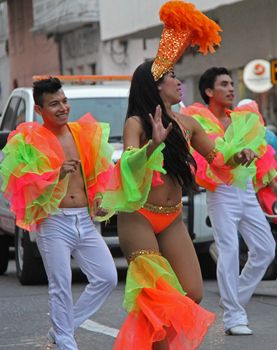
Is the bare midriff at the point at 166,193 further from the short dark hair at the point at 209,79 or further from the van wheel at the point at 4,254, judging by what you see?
the van wheel at the point at 4,254

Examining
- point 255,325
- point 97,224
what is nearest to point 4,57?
point 97,224

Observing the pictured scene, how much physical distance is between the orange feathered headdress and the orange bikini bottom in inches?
28.5

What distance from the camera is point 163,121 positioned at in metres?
7.18

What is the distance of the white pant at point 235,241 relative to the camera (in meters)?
9.51

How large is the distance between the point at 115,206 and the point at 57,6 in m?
31.8

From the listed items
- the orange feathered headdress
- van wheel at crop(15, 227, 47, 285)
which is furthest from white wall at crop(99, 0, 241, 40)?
the orange feathered headdress

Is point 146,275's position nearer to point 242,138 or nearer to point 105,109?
point 242,138

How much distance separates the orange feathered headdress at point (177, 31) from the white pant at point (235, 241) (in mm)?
2431

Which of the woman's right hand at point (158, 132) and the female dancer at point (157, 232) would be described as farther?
the female dancer at point (157, 232)

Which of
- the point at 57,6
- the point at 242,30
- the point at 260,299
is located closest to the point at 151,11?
the point at 242,30

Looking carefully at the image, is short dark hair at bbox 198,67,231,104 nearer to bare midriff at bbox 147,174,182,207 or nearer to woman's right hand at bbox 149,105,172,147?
bare midriff at bbox 147,174,182,207

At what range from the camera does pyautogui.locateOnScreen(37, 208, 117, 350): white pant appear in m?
8.28

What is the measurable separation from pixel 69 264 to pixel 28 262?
16.5ft

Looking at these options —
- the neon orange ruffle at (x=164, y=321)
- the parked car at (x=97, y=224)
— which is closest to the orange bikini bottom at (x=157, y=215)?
the neon orange ruffle at (x=164, y=321)
